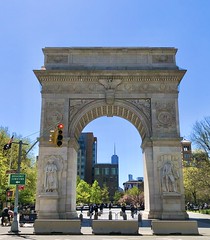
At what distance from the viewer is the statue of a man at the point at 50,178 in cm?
2627

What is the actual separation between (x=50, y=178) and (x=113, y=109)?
9458 mm

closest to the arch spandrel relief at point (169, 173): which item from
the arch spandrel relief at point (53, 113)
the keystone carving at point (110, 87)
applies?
the keystone carving at point (110, 87)

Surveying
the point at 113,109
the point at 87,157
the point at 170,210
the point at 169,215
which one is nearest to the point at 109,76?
the point at 113,109

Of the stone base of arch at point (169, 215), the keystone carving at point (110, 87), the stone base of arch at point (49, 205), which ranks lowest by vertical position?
the stone base of arch at point (169, 215)

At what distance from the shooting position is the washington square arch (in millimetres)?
26344

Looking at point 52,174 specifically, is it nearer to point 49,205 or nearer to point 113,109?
point 49,205

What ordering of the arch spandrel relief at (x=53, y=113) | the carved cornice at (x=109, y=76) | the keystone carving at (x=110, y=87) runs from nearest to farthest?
the arch spandrel relief at (x=53, y=113)
the keystone carving at (x=110, y=87)
the carved cornice at (x=109, y=76)

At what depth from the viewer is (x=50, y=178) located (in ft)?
86.7

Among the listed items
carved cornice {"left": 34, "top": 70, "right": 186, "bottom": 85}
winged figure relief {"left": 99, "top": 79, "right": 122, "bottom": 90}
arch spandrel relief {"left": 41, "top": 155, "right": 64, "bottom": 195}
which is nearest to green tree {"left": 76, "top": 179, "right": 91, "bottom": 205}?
arch spandrel relief {"left": 41, "top": 155, "right": 64, "bottom": 195}

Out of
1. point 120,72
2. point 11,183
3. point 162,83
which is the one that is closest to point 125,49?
point 120,72

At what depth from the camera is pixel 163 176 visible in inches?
1041

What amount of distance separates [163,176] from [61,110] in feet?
37.4

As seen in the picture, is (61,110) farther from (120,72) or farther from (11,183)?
(11,183)

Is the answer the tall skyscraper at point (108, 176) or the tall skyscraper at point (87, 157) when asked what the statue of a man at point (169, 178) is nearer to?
the tall skyscraper at point (87, 157)
